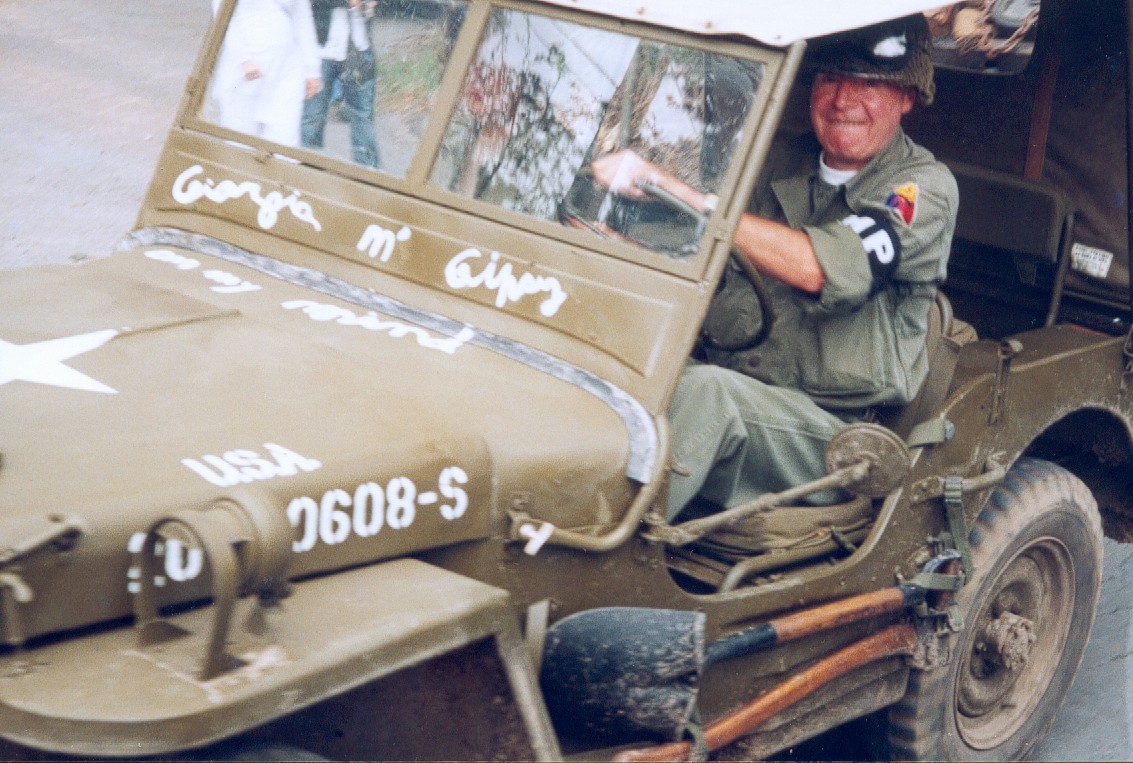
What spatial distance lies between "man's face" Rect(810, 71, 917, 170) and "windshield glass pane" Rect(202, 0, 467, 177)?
3.18 feet

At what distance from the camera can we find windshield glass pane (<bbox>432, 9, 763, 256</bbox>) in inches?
117

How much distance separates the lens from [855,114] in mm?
3615

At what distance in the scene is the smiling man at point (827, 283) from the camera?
3242 mm

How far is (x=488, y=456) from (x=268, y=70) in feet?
4.69

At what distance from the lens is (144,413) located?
2.48 m

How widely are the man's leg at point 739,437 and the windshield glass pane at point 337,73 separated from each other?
32.9 inches

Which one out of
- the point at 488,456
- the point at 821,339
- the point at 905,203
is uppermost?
the point at 905,203

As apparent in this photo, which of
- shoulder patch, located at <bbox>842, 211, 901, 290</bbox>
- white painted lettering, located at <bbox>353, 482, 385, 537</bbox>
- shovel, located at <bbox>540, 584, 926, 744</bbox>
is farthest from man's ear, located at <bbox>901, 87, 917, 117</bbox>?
white painted lettering, located at <bbox>353, 482, 385, 537</bbox>

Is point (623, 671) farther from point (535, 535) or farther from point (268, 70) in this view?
point (268, 70)

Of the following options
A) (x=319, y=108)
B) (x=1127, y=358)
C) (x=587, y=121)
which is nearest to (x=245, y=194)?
(x=319, y=108)

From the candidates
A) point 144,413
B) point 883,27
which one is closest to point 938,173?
point 883,27

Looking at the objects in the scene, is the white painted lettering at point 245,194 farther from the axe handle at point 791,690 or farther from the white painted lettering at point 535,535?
the axe handle at point 791,690

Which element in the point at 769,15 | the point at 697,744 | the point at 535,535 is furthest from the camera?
the point at 769,15

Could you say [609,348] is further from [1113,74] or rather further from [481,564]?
[1113,74]
